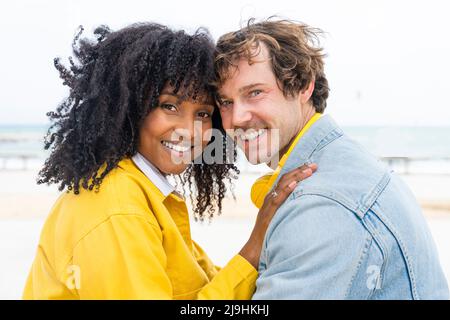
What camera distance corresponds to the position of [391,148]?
30031 mm

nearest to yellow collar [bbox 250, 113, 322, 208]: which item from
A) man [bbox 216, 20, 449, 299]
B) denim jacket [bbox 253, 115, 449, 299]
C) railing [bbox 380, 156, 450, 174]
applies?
man [bbox 216, 20, 449, 299]

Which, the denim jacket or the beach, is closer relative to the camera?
the denim jacket

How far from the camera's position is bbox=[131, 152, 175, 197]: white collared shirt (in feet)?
8.02

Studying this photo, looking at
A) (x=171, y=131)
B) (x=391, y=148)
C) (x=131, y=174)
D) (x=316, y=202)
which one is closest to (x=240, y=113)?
(x=171, y=131)

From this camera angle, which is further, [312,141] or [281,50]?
[281,50]

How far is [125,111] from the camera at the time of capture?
242 centimetres

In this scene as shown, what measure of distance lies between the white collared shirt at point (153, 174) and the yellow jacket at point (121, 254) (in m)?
0.05

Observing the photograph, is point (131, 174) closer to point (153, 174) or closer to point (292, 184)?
point (153, 174)

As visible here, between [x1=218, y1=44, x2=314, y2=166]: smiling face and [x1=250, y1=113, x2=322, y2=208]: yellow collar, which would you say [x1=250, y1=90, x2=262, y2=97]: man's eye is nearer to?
[x1=218, y1=44, x2=314, y2=166]: smiling face

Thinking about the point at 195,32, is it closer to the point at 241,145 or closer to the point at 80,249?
the point at 241,145

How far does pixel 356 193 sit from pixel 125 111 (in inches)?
40.6

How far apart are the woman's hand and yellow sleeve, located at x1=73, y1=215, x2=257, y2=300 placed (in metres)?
0.39

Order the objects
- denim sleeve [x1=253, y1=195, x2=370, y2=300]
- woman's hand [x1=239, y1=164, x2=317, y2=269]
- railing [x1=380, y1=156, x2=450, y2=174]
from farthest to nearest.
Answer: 1. railing [x1=380, y1=156, x2=450, y2=174]
2. woman's hand [x1=239, y1=164, x2=317, y2=269]
3. denim sleeve [x1=253, y1=195, x2=370, y2=300]

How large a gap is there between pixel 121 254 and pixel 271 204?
63 centimetres
